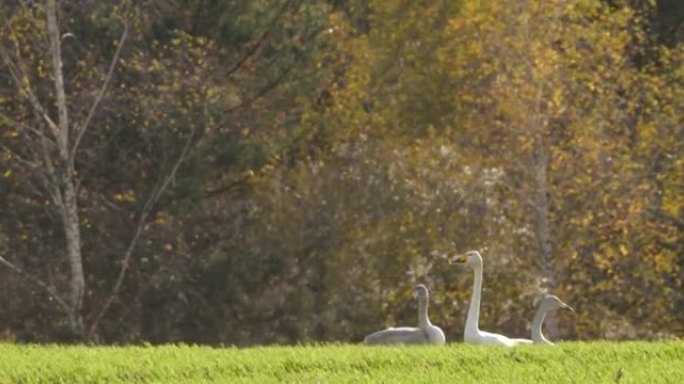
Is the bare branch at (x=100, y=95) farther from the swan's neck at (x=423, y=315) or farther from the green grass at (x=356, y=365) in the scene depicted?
the green grass at (x=356, y=365)

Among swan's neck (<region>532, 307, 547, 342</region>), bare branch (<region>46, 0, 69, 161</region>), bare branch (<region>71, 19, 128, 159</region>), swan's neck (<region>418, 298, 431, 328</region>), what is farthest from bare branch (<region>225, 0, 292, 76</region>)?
swan's neck (<region>532, 307, 547, 342</region>)

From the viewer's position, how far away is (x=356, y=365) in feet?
53.1

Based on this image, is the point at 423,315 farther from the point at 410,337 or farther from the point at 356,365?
the point at 356,365

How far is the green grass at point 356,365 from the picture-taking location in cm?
1495

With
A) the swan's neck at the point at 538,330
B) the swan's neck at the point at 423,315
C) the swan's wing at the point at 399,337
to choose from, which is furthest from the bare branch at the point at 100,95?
the swan's neck at the point at 538,330

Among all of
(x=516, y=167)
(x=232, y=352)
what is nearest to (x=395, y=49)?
(x=516, y=167)

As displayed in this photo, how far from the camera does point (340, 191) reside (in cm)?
3522

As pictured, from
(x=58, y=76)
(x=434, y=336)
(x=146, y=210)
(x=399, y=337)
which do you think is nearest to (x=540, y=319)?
(x=434, y=336)

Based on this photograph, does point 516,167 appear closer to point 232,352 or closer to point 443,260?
point 443,260

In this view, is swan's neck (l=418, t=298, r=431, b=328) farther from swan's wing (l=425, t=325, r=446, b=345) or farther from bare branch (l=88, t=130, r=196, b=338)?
bare branch (l=88, t=130, r=196, b=338)

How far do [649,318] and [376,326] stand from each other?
17.2 feet

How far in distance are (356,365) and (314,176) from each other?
19203 millimetres

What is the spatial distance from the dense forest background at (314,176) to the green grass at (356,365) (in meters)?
13.6

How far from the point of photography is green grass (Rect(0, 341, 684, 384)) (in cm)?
1495
